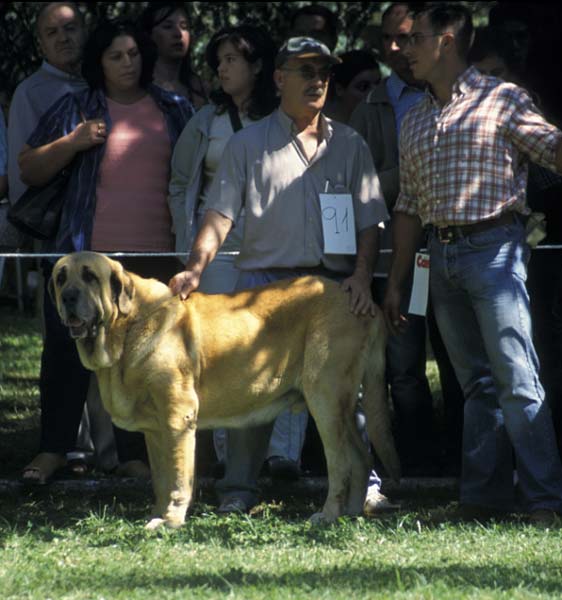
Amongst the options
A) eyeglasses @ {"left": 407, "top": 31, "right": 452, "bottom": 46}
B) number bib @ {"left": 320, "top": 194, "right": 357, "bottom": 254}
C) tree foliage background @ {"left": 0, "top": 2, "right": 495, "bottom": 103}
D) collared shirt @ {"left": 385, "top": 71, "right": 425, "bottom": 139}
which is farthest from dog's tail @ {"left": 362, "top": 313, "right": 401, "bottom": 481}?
tree foliage background @ {"left": 0, "top": 2, "right": 495, "bottom": 103}

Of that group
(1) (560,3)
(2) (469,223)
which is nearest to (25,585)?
(2) (469,223)

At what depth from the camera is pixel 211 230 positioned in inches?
273

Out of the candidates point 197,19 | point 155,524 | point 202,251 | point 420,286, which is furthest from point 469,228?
point 197,19

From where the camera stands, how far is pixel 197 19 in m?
13.1

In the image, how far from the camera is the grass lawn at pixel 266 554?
17.6 feet

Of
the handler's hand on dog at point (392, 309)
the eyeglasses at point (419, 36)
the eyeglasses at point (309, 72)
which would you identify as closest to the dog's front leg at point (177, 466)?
the handler's hand on dog at point (392, 309)

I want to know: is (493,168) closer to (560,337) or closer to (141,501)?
(560,337)

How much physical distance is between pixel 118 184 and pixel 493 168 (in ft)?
7.31

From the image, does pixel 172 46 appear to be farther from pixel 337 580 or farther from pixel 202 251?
pixel 337 580

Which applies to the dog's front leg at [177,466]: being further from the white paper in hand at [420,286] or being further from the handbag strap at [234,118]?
the handbag strap at [234,118]

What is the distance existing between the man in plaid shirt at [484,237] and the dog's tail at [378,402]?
13.3 inches

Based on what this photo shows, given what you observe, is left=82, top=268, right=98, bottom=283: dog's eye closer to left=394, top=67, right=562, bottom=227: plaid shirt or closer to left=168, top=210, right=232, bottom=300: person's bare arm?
left=168, top=210, right=232, bottom=300: person's bare arm

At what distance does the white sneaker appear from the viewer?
7.08 metres

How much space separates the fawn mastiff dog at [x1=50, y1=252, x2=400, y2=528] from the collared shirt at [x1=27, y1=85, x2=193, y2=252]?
98cm
